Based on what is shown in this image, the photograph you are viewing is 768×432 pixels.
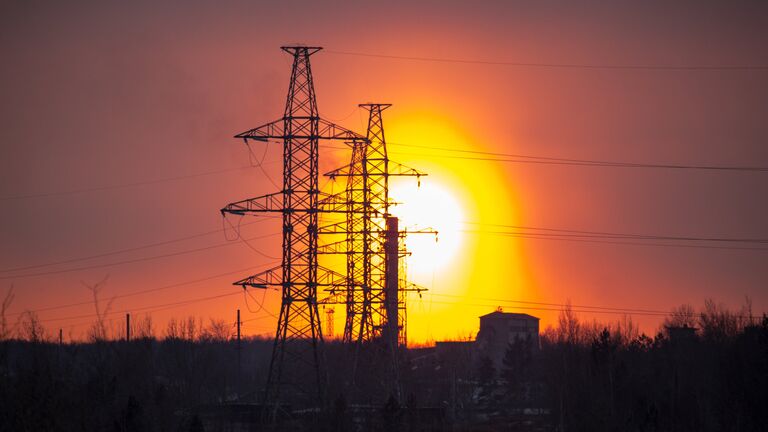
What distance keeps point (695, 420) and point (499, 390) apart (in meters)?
40.3

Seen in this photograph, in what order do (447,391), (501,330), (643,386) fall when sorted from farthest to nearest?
1. (501,330)
2. (447,391)
3. (643,386)

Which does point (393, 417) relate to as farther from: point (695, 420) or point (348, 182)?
point (695, 420)

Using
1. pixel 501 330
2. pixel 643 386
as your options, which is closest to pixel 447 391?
pixel 643 386

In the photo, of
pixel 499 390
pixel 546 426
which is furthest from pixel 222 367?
pixel 546 426

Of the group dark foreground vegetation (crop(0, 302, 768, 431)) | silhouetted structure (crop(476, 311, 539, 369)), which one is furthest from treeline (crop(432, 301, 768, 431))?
silhouetted structure (crop(476, 311, 539, 369))

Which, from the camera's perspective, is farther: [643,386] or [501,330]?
[501,330]

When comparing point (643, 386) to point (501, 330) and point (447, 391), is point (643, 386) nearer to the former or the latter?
point (447, 391)

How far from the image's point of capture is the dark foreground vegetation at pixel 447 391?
5447 cm

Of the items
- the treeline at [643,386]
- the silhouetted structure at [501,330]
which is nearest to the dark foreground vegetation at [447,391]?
the treeline at [643,386]

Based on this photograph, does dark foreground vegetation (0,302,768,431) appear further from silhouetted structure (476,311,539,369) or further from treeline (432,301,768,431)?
silhouetted structure (476,311,539,369)

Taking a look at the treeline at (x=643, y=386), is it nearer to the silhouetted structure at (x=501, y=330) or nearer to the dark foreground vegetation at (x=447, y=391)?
the dark foreground vegetation at (x=447, y=391)

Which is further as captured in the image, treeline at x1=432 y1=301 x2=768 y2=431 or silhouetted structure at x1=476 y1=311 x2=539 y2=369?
silhouetted structure at x1=476 y1=311 x2=539 y2=369

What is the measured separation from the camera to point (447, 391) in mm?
107062

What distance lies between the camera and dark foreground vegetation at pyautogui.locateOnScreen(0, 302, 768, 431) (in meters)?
54.5
